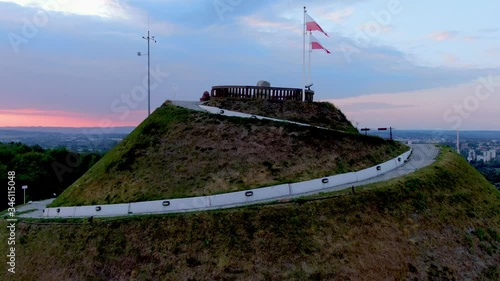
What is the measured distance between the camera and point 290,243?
1884 centimetres

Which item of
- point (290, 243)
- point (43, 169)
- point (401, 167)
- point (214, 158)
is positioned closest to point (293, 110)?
point (214, 158)

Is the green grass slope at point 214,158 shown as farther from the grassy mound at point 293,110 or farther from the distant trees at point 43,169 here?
the distant trees at point 43,169

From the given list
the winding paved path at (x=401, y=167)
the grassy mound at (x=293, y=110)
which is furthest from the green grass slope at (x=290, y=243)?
the grassy mound at (x=293, y=110)

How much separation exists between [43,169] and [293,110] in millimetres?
32392

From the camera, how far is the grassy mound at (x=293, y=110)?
31161 mm

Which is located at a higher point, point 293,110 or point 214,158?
point 293,110

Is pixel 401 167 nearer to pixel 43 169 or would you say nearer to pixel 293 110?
pixel 293 110

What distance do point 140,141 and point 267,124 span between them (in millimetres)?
9367

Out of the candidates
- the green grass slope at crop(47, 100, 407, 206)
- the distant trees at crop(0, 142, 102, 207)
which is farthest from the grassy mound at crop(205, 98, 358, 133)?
the distant trees at crop(0, 142, 102, 207)

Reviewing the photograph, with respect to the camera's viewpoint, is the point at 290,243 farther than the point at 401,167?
No

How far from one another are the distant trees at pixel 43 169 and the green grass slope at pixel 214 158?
19.4 m

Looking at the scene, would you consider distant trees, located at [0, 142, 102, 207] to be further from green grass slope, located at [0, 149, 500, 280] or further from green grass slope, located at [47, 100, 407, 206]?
green grass slope, located at [0, 149, 500, 280]

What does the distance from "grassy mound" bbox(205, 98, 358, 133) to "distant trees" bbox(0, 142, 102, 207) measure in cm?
2499

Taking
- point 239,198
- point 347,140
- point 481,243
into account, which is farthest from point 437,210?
point 239,198
